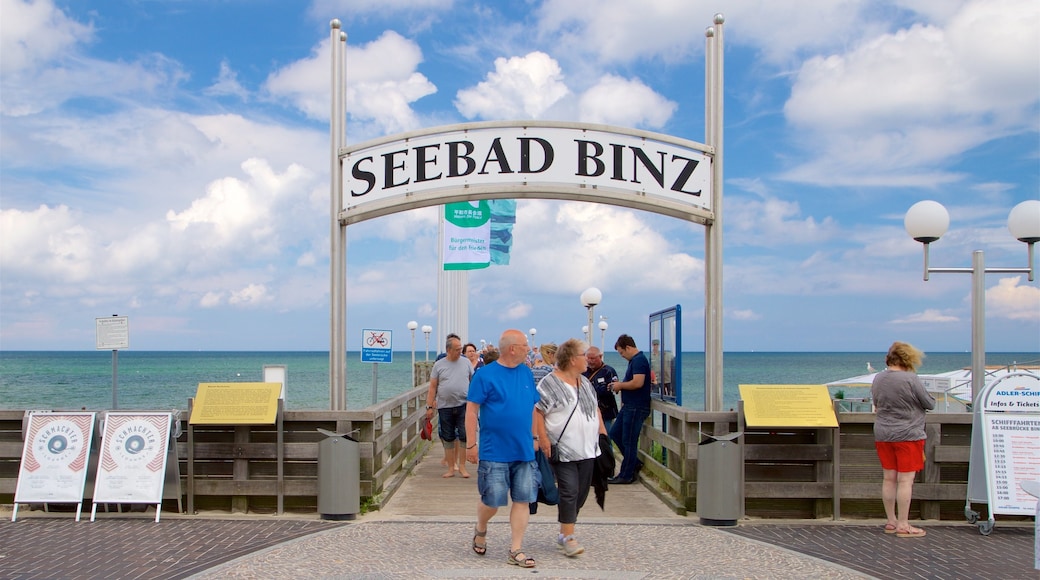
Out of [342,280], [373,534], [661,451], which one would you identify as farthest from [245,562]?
[661,451]

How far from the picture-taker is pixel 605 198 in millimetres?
8750

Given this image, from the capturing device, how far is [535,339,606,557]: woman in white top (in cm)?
624

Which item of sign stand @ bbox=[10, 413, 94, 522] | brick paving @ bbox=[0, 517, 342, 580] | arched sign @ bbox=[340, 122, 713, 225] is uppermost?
arched sign @ bbox=[340, 122, 713, 225]

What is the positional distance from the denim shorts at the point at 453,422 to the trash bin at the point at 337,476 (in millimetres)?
2400

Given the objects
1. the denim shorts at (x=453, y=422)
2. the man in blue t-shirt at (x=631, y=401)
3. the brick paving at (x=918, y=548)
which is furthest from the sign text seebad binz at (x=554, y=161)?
the brick paving at (x=918, y=548)

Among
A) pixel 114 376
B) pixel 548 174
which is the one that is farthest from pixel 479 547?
pixel 114 376

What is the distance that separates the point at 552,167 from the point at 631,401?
2.78 m

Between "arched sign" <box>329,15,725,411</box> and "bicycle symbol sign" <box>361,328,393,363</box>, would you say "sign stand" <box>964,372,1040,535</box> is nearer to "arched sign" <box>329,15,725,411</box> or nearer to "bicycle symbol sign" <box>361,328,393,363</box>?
"arched sign" <box>329,15,725,411</box>

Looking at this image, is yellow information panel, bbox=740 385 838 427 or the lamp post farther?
the lamp post

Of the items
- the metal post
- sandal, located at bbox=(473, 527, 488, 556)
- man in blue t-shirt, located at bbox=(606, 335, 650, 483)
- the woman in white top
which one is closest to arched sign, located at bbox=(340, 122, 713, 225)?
the metal post

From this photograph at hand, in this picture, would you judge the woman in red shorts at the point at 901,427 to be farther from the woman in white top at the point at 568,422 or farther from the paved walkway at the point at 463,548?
the woman in white top at the point at 568,422

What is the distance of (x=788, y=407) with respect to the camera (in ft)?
26.1

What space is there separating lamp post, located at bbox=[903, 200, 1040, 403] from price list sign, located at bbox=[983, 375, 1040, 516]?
0.74m

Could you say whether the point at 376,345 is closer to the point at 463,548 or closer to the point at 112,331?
the point at 112,331
